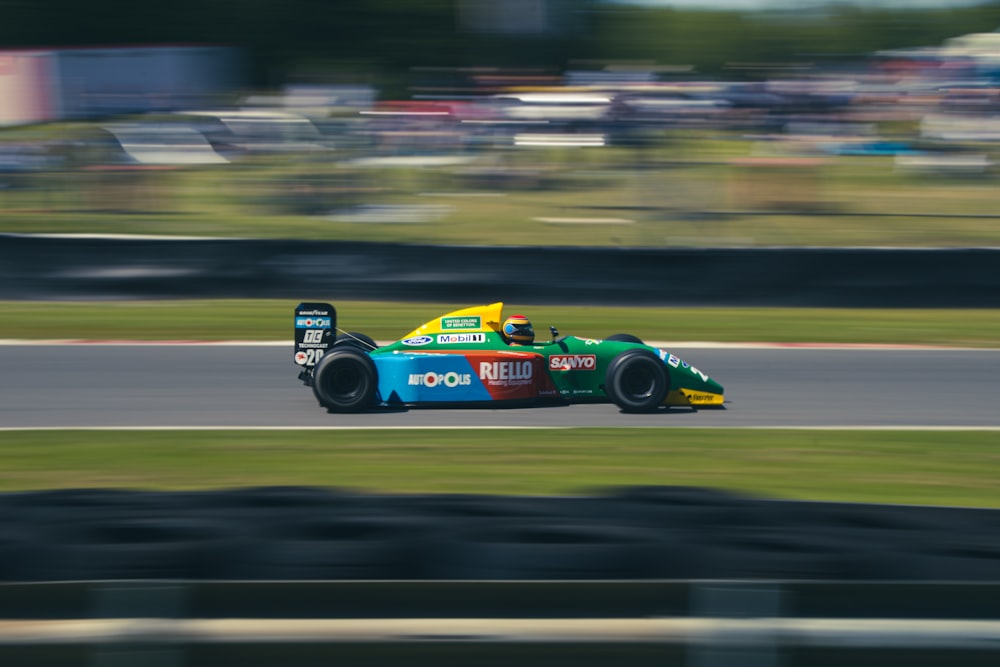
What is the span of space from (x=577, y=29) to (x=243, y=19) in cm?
1187

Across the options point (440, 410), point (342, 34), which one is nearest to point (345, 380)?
point (440, 410)

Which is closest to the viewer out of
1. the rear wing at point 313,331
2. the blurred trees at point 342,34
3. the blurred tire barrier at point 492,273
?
the rear wing at point 313,331

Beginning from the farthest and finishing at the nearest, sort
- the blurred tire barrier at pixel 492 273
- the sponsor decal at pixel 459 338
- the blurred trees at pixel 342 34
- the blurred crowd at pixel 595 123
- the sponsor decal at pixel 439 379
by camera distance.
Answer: the blurred trees at pixel 342 34
the blurred crowd at pixel 595 123
the blurred tire barrier at pixel 492 273
the sponsor decal at pixel 439 379
the sponsor decal at pixel 459 338

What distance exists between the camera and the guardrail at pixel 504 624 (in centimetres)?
333

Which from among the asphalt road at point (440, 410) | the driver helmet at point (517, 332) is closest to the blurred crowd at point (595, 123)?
the asphalt road at point (440, 410)

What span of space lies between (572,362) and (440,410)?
1144mm

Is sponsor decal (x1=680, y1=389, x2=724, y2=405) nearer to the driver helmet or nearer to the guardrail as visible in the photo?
the driver helmet

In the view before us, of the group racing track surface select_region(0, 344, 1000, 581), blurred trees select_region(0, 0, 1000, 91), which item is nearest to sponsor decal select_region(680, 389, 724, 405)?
racing track surface select_region(0, 344, 1000, 581)

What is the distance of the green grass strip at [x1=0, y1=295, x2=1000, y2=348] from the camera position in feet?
41.1

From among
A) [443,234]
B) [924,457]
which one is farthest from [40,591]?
[443,234]

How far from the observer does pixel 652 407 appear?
933cm

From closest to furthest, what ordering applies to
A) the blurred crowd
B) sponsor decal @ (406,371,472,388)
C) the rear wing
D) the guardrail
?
the guardrail < sponsor decal @ (406,371,472,388) < the rear wing < the blurred crowd

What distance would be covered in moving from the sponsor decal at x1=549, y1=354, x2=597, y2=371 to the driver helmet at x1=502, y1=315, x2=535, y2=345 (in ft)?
0.79

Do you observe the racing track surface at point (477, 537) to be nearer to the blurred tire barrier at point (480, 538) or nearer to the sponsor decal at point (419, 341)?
the blurred tire barrier at point (480, 538)
